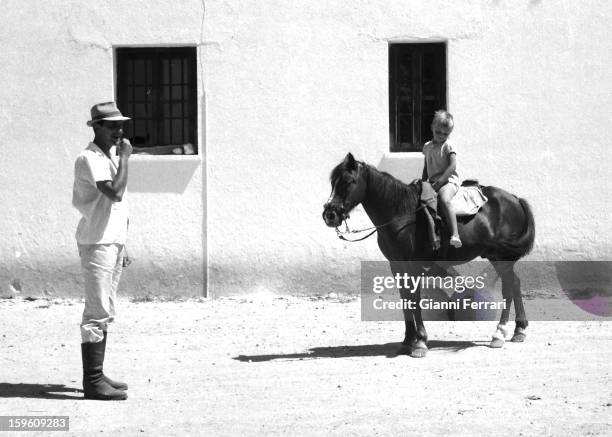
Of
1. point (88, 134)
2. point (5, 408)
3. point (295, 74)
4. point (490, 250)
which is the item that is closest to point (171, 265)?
point (88, 134)

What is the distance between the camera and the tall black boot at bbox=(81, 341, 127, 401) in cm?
725

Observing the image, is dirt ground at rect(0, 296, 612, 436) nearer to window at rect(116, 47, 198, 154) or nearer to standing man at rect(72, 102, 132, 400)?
standing man at rect(72, 102, 132, 400)

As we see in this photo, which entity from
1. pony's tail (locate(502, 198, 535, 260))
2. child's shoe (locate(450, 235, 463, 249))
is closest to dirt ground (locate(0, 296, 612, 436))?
pony's tail (locate(502, 198, 535, 260))

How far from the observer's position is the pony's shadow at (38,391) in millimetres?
7421

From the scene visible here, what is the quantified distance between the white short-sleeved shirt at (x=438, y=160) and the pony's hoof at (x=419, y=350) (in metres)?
1.51

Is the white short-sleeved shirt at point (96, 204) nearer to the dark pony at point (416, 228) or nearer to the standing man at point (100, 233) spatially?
the standing man at point (100, 233)

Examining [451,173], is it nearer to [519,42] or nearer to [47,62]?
[519,42]

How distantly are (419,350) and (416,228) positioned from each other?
3.60 ft

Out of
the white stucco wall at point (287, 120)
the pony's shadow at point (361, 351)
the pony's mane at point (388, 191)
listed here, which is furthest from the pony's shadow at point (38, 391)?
the white stucco wall at point (287, 120)

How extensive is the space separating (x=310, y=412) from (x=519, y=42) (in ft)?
22.7

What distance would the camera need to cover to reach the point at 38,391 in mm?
7605

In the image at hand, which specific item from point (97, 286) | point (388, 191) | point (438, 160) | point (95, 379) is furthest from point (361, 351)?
point (97, 286)

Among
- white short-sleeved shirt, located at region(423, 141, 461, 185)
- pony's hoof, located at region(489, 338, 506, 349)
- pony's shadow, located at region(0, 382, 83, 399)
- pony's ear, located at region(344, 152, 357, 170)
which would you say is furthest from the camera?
pony's hoof, located at region(489, 338, 506, 349)

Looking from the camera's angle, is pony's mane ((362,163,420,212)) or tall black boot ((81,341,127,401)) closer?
tall black boot ((81,341,127,401))
